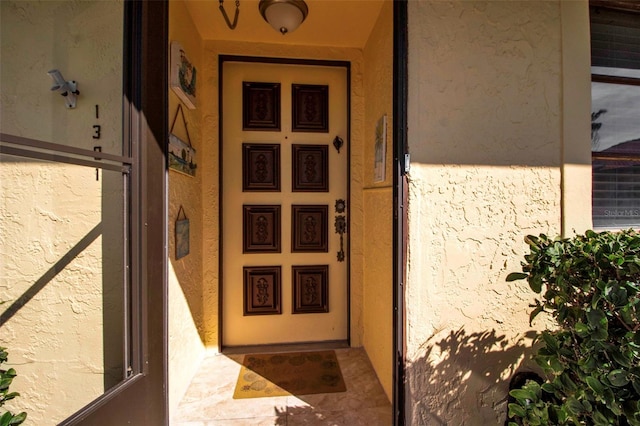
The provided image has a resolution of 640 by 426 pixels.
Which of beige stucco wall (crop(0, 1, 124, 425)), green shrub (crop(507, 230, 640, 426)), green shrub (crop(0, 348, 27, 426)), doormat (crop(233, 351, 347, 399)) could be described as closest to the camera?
green shrub (crop(0, 348, 27, 426))

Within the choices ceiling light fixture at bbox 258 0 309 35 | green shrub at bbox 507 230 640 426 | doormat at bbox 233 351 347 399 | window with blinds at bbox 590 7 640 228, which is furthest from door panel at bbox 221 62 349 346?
window with blinds at bbox 590 7 640 228

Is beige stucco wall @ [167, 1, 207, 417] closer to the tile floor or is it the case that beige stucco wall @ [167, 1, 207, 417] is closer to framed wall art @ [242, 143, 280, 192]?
the tile floor

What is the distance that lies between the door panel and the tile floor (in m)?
0.49

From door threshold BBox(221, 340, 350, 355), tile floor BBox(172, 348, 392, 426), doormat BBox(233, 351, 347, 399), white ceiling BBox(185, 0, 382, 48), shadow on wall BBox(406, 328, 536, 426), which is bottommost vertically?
tile floor BBox(172, 348, 392, 426)

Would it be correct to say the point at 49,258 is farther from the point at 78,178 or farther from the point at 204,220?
the point at 204,220

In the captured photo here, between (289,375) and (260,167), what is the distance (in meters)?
1.72

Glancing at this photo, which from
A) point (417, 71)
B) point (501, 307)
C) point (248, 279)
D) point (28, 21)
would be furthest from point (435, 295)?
point (28, 21)

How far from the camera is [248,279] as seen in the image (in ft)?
7.99

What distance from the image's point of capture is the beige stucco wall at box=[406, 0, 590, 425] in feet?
5.03

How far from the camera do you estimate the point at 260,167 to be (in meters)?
2.44

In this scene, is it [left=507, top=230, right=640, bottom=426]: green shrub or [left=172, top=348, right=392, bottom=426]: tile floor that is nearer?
[left=507, top=230, right=640, bottom=426]: green shrub

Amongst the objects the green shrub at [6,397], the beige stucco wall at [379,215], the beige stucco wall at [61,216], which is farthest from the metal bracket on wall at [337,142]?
the green shrub at [6,397]

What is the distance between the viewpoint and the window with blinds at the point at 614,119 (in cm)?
177

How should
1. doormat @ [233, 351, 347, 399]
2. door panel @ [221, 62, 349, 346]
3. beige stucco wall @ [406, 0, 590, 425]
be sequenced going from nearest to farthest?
beige stucco wall @ [406, 0, 590, 425], doormat @ [233, 351, 347, 399], door panel @ [221, 62, 349, 346]
